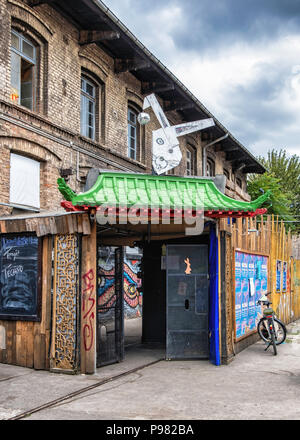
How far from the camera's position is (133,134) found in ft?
59.8

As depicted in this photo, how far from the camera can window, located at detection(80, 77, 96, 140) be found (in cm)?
1525

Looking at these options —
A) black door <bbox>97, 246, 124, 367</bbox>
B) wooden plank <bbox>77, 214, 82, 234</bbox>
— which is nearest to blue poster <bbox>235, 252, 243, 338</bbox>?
black door <bbox>97, 246, 124, 367</bbox>

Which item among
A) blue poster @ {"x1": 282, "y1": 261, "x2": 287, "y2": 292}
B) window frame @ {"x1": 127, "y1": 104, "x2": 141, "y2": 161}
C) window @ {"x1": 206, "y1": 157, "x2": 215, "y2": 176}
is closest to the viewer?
blue poster @ {"x1": 282, "y1": 261, "x2": 287, "y2": 292}

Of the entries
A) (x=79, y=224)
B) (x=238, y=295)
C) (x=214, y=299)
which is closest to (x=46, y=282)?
(x=79, y=224)

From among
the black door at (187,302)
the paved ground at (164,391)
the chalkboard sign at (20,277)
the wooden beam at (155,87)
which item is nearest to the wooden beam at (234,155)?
the wooden beam at (155,87)

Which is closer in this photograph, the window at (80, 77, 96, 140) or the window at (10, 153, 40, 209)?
the window at (10, 153, 40, 209)

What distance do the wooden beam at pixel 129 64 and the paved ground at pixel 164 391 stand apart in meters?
9.87

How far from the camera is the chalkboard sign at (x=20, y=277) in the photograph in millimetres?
9508

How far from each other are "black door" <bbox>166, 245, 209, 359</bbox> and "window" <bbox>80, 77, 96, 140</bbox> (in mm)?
6115

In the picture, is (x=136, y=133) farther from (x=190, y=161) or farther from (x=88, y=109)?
(x=190, y=161)

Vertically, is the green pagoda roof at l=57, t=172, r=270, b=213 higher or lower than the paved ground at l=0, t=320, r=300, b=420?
higher

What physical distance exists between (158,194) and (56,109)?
17.8 feet

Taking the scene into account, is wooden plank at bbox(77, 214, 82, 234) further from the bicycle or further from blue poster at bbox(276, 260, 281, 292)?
blue poster at bbox(276, 260, 281, 292)

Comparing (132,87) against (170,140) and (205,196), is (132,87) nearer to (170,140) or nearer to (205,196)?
(170,140)
